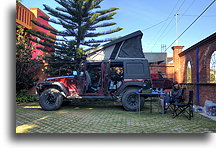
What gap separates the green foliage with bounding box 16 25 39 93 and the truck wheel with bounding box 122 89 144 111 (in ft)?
17.8

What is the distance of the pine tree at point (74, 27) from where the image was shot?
409 inches

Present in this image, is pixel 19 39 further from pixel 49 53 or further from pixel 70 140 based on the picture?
pixel 70 140

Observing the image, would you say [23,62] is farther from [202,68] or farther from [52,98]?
[202,68]

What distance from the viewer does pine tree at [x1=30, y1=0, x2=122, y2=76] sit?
10.4 meters

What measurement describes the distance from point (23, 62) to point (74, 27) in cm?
351

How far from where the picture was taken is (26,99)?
865 centimetres

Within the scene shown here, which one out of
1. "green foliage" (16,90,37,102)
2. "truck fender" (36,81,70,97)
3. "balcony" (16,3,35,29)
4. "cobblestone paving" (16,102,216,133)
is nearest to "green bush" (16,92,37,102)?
"green foliage" (16,90,37,102)

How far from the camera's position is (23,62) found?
8688mm

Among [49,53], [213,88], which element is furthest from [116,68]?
[49,53]

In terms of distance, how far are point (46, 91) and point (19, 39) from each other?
13.1ft

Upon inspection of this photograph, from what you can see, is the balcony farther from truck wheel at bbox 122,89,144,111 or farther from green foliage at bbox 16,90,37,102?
truck wheel at bbox 122,89,144,111

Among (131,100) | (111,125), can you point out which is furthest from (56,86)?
(111,125)

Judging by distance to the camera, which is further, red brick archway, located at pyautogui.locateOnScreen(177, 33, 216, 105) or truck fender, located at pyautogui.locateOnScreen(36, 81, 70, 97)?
red brick archway, located at pyautogui.locateOnScreen(177, 33, 216, 105)

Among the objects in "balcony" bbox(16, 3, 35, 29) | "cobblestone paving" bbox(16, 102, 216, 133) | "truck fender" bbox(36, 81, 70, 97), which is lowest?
"cobblestone paving" bbox(16, 102, 216, 133)
